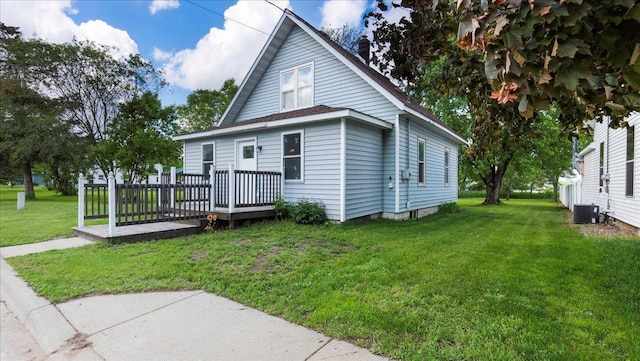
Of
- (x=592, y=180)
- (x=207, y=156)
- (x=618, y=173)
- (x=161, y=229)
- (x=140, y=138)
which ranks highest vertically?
(x=140, y=138)

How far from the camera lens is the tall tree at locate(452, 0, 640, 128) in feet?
4.91

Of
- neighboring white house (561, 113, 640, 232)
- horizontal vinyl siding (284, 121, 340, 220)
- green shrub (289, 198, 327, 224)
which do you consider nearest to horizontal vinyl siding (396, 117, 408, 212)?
horizontal vinyl siding (284, 121, 340, 220)

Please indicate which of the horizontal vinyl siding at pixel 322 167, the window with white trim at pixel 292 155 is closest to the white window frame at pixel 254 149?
the window with white trim at pixel 292 155

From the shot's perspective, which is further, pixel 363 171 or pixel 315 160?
pixel 363 171

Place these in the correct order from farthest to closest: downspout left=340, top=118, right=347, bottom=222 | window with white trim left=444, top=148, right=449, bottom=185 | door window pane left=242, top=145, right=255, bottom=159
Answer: window with white trim left=444, top=148, right=449, bottom=185 → door window pane left=242, top=145, right=255, bottom=159 → downspout left=340, top=118, right=347, bottom=222

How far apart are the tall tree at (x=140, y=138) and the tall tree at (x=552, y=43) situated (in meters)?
19.5

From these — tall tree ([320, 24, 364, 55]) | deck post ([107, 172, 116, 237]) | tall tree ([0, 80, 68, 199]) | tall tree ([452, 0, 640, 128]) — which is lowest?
deck post ([107, 172, 116, 237])

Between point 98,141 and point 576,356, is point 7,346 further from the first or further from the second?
point 98,141

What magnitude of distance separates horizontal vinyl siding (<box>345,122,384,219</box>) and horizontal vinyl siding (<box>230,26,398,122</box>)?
951 millimetres

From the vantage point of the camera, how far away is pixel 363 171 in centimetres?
918

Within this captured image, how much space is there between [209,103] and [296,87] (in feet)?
59.3

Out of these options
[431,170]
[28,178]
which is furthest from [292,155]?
[28,178]

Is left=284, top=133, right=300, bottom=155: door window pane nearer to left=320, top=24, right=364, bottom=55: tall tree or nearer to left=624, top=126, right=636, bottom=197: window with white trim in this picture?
left=624, top=126, right=636, bottom=197: window with white trim

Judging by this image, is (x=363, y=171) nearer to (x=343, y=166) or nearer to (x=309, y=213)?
(x=343, y=166)
